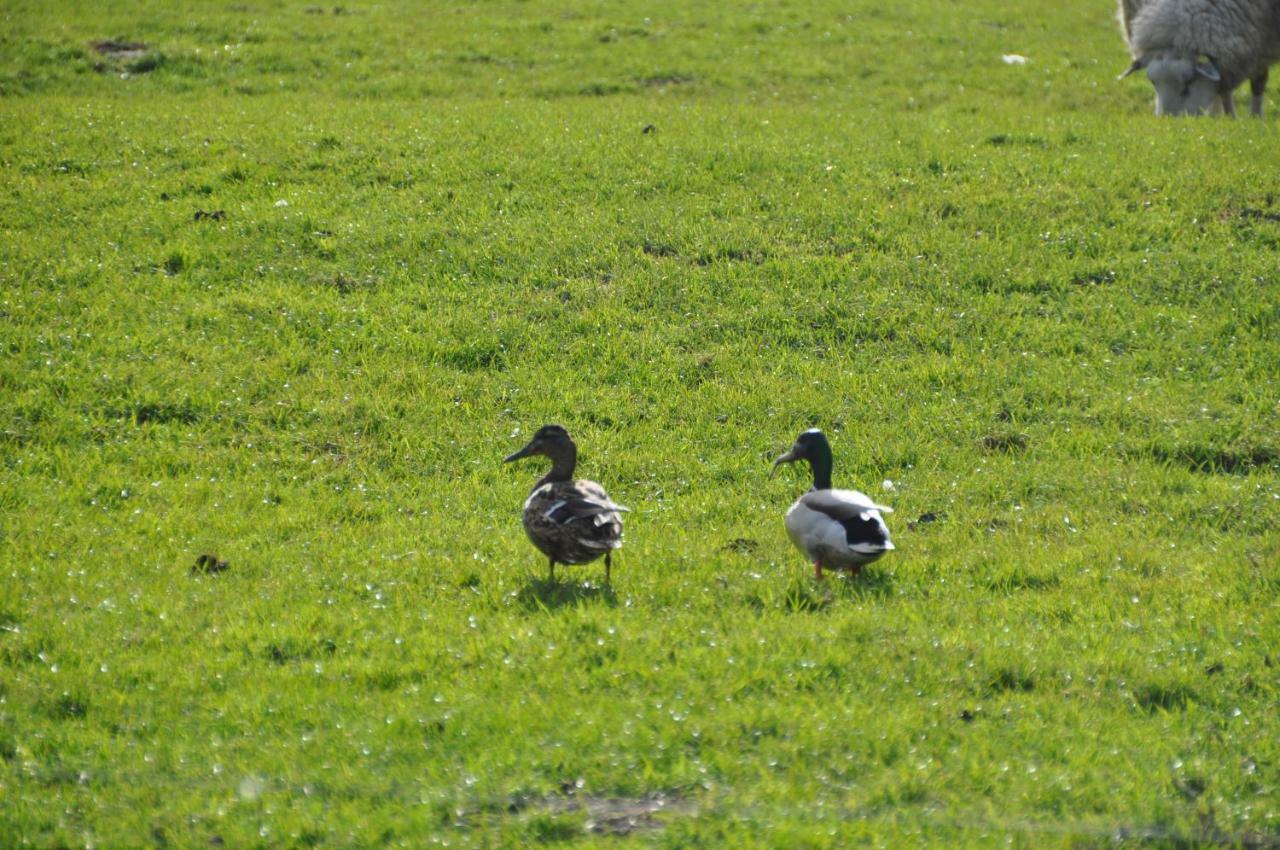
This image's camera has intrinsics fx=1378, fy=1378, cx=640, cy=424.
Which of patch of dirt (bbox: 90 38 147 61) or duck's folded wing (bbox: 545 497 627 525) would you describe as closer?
duck's folded wing (bbox: 545 497 627 525)

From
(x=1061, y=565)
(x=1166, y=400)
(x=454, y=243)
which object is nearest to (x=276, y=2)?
(x=454, y=243)

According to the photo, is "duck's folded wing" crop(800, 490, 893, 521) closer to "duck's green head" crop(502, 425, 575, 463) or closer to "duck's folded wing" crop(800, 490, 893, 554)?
"duck's folded wing" crop(800, 490, 893, 554)

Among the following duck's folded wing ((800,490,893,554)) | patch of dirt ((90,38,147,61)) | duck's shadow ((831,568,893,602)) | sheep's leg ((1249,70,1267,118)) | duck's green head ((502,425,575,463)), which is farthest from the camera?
patch of dirt ((90,38,147,61))

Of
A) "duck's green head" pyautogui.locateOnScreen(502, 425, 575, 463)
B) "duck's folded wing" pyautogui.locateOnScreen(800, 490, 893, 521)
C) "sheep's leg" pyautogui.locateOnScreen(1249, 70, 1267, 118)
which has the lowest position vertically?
"duck's folded wing" pyautogui.locateOnScreen(800, 490, 893, 521)

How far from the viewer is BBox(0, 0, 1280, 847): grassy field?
6.67m

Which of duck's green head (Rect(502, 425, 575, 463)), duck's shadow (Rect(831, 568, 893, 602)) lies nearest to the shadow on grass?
duck's shadow (Rect(831, 568, 893, 602))

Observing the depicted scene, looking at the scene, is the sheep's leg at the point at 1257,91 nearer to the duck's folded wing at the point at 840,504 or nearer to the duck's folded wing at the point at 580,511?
the duck's folded wing at the point at 840,504

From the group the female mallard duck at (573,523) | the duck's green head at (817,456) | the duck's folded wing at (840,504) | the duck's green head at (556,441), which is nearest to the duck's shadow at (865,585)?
the duck's folded wing at (840,504)

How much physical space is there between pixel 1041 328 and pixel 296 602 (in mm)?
8545

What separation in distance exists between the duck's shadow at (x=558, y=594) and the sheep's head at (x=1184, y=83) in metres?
17.2

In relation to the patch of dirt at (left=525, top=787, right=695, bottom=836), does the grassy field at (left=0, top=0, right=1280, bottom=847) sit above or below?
above

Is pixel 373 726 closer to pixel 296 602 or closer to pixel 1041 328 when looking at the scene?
pixel 296 602

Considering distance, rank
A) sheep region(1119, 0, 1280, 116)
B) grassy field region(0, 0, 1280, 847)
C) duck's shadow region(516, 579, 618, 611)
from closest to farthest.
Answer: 1. grassy field region(0, 0, 1280, 847)
2. duck's shadow region(516, 579, 618, 611)
3. sheep region(1119, 0, 1280, 116)

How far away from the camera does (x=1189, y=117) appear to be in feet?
70.8
